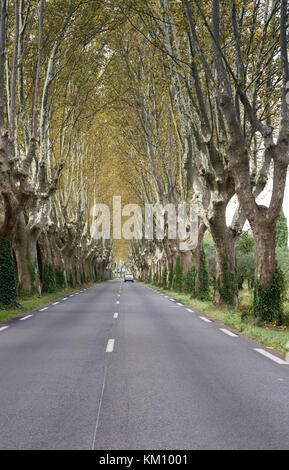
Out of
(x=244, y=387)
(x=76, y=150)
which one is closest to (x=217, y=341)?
(x=244, y=387)

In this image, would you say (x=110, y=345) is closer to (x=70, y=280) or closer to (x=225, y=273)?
(x=225, y=273)

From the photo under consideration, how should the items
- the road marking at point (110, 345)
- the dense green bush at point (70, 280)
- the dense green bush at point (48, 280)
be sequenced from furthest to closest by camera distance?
the dense green bush at point (70, 280)
the dense green bush at point (48, 280)
the road marking at point (110, 345)

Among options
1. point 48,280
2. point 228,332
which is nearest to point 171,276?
point 48,280

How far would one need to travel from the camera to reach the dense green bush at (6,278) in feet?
50.3

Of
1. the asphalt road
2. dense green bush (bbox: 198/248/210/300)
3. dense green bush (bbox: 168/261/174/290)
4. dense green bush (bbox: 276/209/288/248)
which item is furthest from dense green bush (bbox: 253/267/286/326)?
dense green bush (bbox: 276/209/288/248)

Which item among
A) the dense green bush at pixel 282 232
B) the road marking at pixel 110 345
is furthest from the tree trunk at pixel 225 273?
the dense green bush at pixel 282 232

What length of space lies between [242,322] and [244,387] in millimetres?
6345

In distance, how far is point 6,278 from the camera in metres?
15.5

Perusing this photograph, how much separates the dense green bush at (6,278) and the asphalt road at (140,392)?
562 cm

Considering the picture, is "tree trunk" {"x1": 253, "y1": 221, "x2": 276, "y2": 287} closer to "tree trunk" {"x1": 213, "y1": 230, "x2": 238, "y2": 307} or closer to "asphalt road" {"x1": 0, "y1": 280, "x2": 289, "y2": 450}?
"asphalt road" {"x1": 0, "y1": 280, "x2": 289, "y2": 450}

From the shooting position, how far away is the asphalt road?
12.4 ft

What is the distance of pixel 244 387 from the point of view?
5496mm

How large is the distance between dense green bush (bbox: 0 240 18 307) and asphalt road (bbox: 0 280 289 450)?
5.62 metres

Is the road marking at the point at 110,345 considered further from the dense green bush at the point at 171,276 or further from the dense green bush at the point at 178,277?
the dense green bush at the point at 171,276
